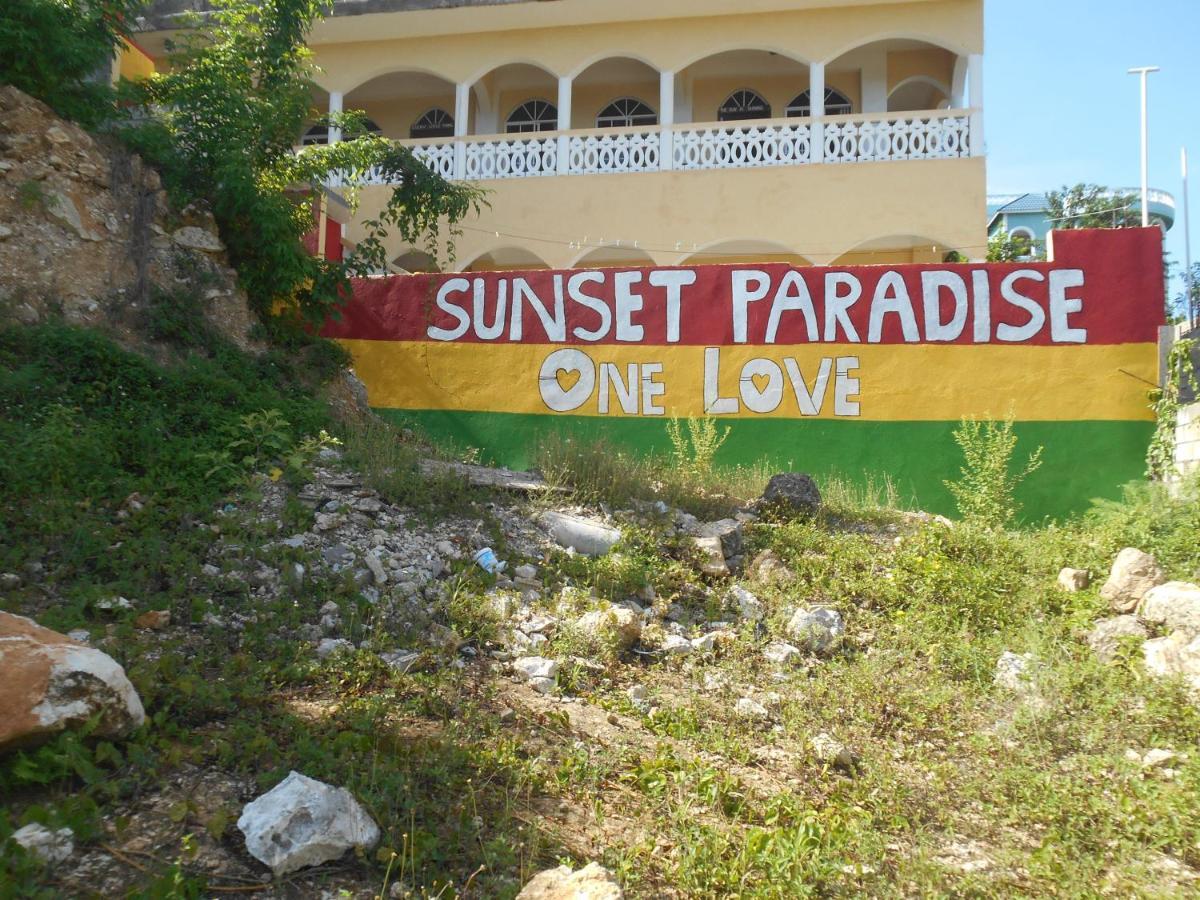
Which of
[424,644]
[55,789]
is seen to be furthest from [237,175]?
[55,789]

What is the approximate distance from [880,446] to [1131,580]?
2.83m

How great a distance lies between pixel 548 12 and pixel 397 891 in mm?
12005

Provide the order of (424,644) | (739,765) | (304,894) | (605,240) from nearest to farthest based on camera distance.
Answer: (304,894) → (739,765) → (424,644) → (605,240)

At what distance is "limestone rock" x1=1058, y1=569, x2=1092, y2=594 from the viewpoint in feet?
17.6

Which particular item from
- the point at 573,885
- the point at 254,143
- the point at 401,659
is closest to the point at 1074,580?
the point at 401,659

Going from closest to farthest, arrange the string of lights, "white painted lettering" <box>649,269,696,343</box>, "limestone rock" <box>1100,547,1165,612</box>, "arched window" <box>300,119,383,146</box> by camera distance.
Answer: "limestone rock" <box>1100,547,1165,612</box>
"white painted lettering" <box>649,269,696,343</box>
the string of lights
"arched window" <box>300,119,383,146</box>

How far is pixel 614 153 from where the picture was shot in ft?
40.8

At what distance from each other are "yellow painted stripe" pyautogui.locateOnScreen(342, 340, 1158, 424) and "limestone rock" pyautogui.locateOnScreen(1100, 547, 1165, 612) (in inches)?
103

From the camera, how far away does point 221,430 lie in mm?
6070

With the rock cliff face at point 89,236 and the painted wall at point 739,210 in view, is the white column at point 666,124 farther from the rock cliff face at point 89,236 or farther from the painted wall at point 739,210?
the rock cliff face at point 89,236

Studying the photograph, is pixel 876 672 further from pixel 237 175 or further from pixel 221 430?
pixel 237 175

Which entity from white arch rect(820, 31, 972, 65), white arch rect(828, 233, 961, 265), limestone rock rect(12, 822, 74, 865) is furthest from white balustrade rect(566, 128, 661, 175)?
limestone rock rect(12, 822, 74, 865)

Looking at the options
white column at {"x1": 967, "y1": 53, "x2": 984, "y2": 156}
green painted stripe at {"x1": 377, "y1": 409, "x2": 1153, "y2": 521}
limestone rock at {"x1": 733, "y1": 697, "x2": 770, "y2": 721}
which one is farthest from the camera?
white column at {"x1": 967, "y1": 53, "x2": 984, "y2": 156}

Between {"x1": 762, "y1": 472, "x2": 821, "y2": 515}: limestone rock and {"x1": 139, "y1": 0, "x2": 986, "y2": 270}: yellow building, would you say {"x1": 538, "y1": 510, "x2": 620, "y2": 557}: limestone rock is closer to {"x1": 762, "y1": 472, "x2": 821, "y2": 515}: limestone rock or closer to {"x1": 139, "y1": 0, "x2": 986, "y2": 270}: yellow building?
{"x1": 762, "y1": 472, "x2": 821, "y2": 515}: limestone rock
